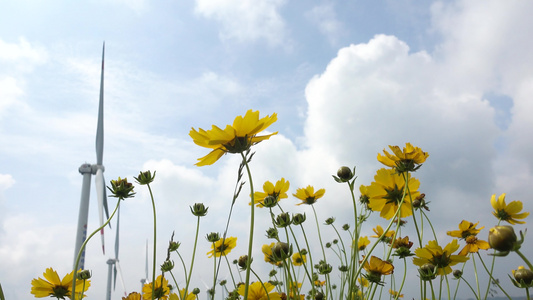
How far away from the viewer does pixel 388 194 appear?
138 centimetres

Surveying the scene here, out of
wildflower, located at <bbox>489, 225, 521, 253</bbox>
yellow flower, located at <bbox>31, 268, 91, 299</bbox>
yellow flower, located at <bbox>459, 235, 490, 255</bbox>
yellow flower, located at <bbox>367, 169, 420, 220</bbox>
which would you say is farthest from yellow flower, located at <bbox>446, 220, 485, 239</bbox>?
yellow flower, located at <bbox>31, 268, 91, 299</bbox>

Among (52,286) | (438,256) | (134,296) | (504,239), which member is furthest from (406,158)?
(52,286)

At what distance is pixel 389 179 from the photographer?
4.48 feet

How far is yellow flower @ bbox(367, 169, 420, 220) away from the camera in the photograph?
4.43 feet

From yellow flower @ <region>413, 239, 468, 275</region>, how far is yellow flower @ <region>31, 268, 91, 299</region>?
4.47 ft

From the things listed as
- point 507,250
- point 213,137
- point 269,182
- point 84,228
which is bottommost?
point 507,250

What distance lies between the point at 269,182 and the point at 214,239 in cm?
49

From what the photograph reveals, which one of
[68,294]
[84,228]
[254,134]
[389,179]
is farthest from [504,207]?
[84,228]

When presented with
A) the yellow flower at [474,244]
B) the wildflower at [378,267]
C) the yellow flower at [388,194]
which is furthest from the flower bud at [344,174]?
the yellow flower at [474,244]

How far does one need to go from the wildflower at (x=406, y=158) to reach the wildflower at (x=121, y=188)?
92 cm

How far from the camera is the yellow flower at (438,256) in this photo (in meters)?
1.33

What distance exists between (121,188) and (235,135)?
616 mm

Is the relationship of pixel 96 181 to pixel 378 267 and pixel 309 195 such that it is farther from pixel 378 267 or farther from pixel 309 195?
pixel 378 267

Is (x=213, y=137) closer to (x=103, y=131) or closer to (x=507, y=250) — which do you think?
(x=507, y=250)
